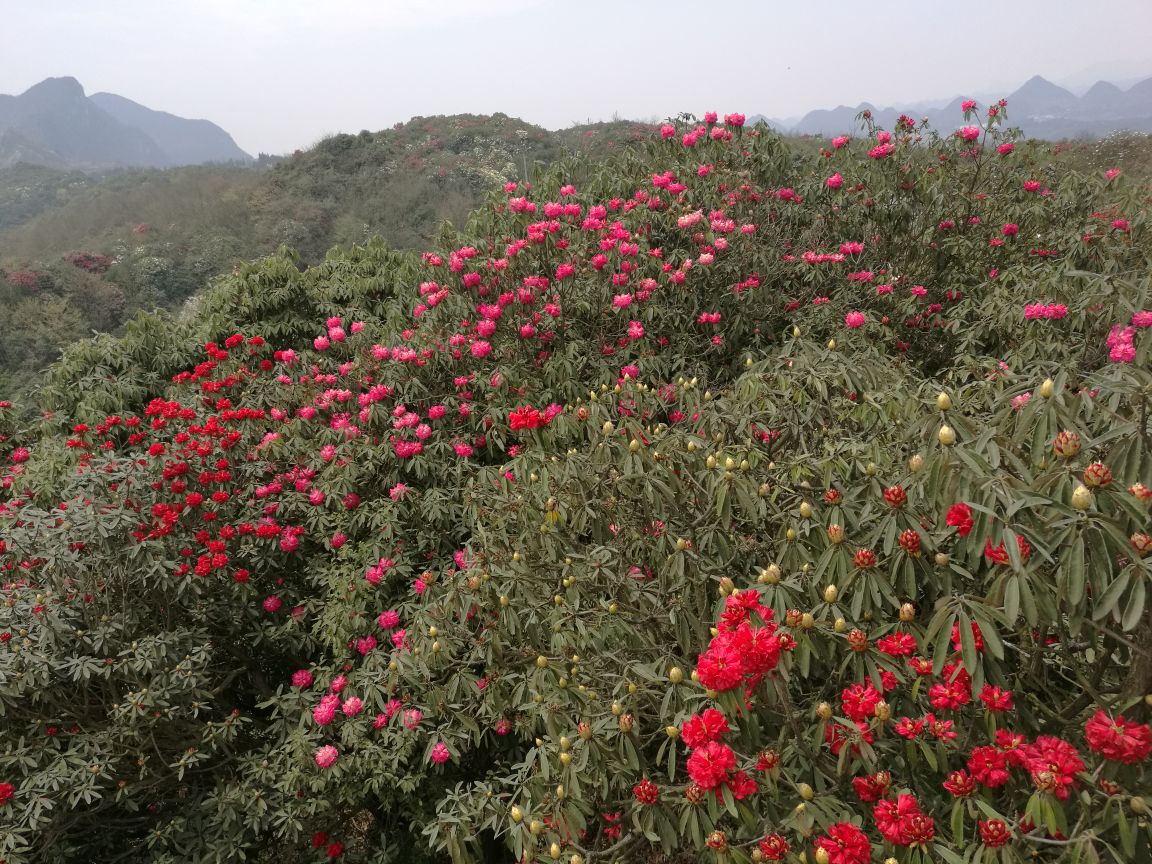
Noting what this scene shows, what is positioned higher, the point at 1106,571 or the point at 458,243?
the point at 458,243

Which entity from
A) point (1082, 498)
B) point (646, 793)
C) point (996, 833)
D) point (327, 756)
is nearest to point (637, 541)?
point (646, 793)

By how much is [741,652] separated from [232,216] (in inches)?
1174

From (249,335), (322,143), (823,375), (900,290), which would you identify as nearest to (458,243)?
(249,335)

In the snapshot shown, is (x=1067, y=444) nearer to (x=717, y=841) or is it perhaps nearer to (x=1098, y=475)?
(x=1098, y=475)

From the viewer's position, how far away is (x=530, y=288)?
4.08 meters

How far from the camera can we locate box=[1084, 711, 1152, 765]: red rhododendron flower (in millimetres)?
1110

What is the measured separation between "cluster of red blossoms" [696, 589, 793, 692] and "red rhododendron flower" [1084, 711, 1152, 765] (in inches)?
22.2

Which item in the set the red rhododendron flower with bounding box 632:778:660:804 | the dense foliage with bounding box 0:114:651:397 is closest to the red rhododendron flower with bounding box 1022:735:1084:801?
the red rhododendron flower with bounding box 632:778:660:804

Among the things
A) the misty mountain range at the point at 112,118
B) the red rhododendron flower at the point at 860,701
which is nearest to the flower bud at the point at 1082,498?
the red rhododendron flower at the point at 860,701

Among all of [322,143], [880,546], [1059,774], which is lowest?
[1059,774]

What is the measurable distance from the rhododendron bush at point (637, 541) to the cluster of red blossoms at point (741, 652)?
0.5 inches

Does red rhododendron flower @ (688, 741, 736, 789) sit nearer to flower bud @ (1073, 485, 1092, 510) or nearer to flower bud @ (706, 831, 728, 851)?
flower bud @ (706, 831, 728, 851)

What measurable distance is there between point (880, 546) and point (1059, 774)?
66cm

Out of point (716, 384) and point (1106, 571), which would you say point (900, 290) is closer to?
point (716, 384)
